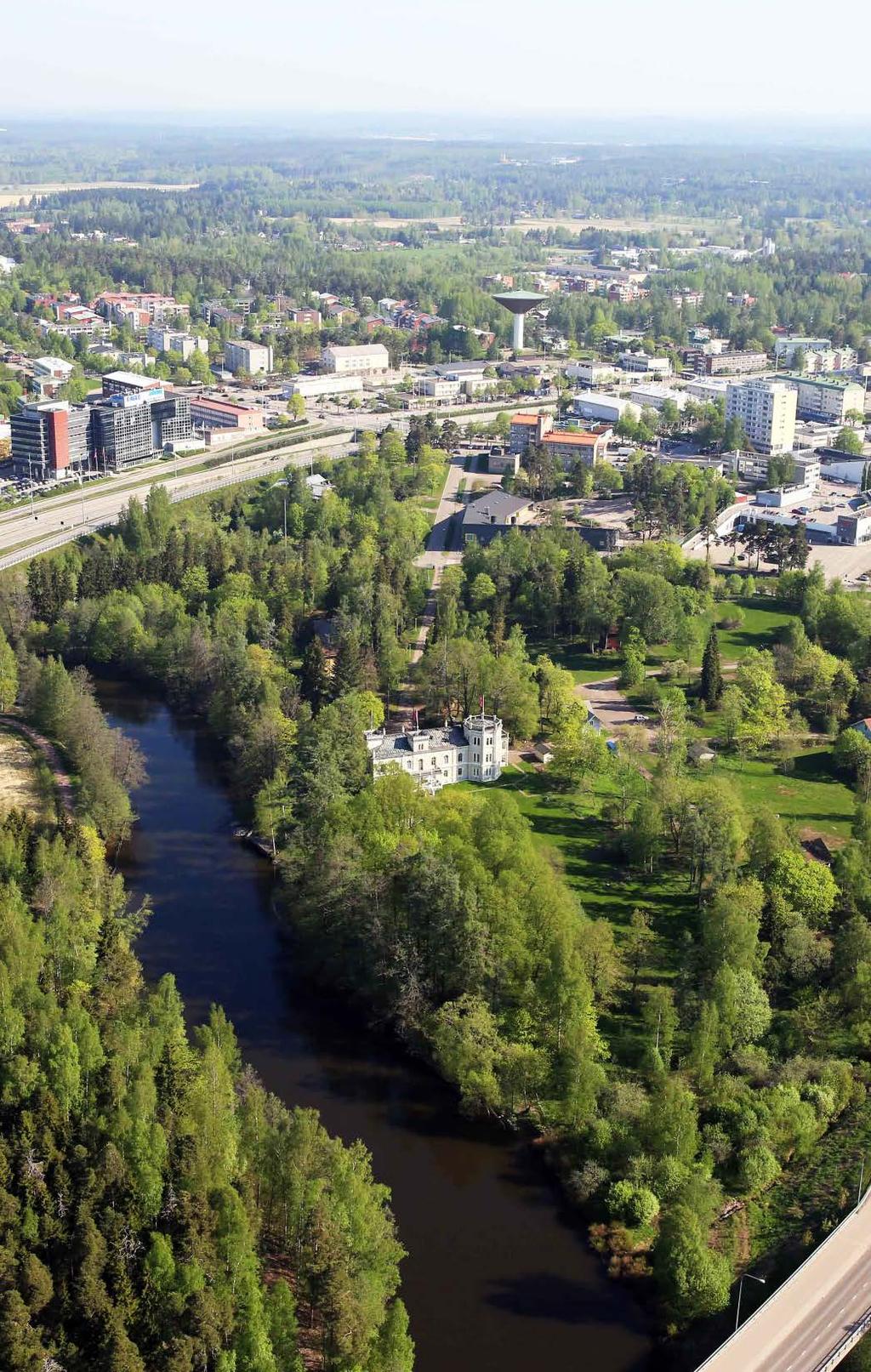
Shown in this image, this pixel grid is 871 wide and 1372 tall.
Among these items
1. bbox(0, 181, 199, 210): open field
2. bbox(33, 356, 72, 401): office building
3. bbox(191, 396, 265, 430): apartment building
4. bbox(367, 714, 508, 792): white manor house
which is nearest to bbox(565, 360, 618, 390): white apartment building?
bbox(191, 396, 265, 430): apartment building

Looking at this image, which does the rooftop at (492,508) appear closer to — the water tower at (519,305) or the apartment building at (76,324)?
Answer: the water tower at (519,305)

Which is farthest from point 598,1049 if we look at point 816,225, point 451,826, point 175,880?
point 816,225

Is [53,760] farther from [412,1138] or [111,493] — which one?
[111,493]

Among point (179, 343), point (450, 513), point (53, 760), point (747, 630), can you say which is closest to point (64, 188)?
point (179, 343)

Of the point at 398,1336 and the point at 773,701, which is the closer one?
the point at 398,1336

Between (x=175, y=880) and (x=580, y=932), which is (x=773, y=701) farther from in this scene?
(x=175, y=880)

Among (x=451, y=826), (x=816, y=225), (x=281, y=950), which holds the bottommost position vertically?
(x=281, y=950)

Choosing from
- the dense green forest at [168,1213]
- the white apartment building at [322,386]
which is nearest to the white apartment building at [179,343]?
the white apartment building at [322,386]

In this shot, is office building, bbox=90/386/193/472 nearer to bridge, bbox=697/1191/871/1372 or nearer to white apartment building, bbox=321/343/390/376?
white apartment building, bbox=321/343/390/376

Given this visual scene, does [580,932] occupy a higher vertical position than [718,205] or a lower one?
lower
